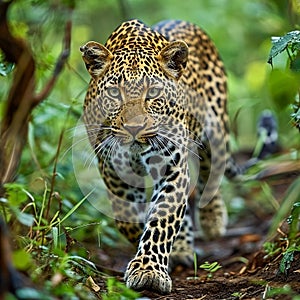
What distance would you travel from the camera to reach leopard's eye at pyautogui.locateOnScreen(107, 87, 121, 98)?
5570 millimetres

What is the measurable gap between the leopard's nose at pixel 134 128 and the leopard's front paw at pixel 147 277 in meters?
0.90

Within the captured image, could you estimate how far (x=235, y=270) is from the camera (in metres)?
6.13

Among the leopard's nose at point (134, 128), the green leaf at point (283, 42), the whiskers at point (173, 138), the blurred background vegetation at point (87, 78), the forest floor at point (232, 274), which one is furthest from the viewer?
the blurred background vegetation at point (87, 78)

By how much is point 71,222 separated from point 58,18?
1931 millimetres

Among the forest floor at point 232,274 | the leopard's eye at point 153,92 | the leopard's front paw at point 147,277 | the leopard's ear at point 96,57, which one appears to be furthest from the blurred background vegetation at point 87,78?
the leopard's eye at point 153,92

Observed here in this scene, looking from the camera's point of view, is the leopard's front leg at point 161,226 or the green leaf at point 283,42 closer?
the green leaf at point 283,42

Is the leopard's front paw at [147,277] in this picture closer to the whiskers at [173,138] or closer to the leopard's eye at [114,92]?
the whiskers at [173,138]

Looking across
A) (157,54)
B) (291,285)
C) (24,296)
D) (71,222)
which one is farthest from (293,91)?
(24,296)

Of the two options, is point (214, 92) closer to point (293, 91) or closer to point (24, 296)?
point (293, 91)

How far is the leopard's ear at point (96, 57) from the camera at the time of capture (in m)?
5.73

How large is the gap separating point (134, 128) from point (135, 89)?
349mm

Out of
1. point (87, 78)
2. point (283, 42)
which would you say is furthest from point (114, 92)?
point (87, 78)

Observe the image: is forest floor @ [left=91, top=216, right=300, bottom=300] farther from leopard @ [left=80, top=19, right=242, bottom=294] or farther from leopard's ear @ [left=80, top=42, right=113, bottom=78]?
leopard's ear @ [left=80, top=42, right=113, bottom=78]

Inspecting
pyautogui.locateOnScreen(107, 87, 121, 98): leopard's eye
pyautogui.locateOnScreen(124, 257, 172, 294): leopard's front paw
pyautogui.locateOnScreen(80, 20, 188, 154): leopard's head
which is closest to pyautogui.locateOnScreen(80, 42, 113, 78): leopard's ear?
pyautogui.locateOnScreen(80, 20, 188, 154): leopard's head
